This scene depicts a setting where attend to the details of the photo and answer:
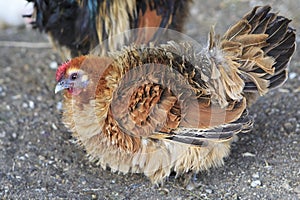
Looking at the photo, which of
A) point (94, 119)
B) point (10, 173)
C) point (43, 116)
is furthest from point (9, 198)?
point (43, 116)

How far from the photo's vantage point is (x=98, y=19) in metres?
3.42

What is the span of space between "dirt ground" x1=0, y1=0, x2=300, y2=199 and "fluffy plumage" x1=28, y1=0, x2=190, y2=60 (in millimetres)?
559

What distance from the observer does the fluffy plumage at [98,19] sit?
338cm

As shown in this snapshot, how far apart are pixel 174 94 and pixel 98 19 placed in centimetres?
99

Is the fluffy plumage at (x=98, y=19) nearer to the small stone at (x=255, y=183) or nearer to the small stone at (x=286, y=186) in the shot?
the small stone at (x=255, y=183)

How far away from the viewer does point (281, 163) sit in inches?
116

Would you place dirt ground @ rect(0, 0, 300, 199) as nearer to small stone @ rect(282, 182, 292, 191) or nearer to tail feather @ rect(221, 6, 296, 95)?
small stone @ rect(282, 182, 292, 191)

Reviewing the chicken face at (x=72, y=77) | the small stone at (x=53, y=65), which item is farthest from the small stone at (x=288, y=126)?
the small stone at (x=53, y=65)

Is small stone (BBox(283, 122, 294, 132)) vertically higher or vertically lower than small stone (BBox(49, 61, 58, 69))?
higher

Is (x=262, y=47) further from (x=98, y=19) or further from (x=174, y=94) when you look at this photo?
(x=98, y=19)

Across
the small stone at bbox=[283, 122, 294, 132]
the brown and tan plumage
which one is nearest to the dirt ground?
the small stone at bbox=[283, 122, 294, 132]

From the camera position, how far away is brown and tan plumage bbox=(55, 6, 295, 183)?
2656 millimetres

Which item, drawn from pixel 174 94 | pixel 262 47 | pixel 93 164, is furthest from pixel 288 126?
pixel 93 164

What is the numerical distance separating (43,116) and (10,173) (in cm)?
67
